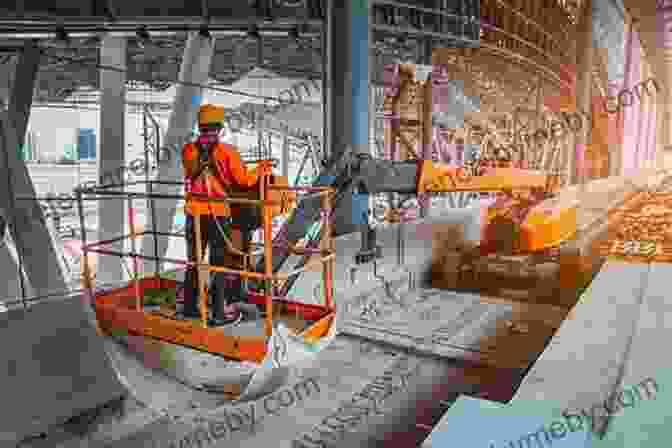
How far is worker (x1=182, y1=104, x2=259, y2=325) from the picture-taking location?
13.3ft

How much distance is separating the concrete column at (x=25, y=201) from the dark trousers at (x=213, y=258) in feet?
13.7

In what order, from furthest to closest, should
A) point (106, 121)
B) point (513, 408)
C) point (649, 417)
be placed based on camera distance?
point (106, 121) → point (513, 408) → point (649, 417)

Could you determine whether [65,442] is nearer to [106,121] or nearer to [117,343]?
[117,343]

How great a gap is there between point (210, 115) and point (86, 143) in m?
17.9

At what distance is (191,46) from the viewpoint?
29.8ft

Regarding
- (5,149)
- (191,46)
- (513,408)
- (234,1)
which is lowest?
(513,408)

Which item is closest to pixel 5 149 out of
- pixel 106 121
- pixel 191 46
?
pixel 106 121

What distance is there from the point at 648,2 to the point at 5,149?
65.2 ft
